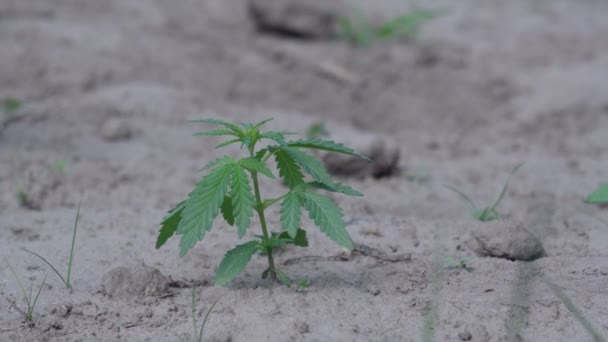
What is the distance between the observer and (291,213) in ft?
7.16

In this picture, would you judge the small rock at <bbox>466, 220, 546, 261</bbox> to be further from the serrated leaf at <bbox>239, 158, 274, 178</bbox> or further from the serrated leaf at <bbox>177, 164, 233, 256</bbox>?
the serrated leaf at <bbox>177, 164, 233, 256</bbox>

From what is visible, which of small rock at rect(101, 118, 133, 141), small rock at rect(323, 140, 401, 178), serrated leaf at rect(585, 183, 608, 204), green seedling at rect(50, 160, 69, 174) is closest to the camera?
serrated leaf at rect(585, 183, 608, 204)

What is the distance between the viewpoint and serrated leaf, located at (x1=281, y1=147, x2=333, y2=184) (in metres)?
2.22

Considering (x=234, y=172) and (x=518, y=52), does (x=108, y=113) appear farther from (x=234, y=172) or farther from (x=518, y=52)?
(x=518, y=52)

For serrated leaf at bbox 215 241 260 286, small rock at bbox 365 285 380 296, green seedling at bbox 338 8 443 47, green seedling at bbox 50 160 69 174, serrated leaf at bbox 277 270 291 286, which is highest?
green seedling at bbox 338 8 443 47

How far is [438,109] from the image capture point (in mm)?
4984

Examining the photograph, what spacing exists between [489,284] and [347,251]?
20.4 inches

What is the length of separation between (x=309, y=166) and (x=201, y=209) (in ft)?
1.16

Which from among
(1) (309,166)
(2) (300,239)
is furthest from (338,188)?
(2) (300,239)

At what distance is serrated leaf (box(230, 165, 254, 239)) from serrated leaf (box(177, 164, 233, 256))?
0.03 meters

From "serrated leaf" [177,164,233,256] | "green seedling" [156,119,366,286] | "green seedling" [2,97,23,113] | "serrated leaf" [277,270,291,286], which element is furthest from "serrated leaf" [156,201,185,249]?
"green seedling" [2,97,23,113]

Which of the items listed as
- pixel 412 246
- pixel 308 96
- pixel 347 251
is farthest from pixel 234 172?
pixel 308 96

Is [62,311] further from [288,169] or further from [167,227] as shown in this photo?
[288,169]

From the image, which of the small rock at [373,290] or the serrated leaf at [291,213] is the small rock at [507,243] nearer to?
the small rock at [373,290]
